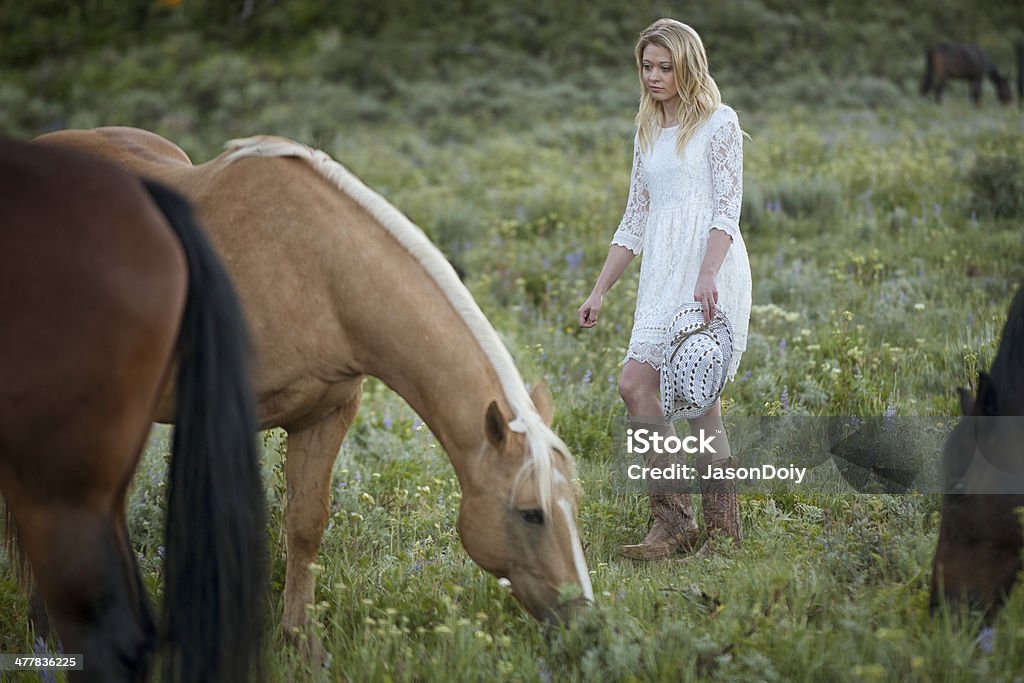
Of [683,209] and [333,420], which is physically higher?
[683,209]

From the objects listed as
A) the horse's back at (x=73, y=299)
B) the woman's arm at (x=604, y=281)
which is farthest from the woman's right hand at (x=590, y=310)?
the horse's back at (x=73, y=299)

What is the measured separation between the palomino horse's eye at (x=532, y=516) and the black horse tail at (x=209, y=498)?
0.90 metres

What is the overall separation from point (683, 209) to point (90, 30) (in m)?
24.8

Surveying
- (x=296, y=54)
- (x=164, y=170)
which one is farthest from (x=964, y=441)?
(x=296, y=54)

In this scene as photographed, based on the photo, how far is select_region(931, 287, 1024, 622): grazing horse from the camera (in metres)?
2.75

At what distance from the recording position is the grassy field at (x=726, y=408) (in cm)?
285

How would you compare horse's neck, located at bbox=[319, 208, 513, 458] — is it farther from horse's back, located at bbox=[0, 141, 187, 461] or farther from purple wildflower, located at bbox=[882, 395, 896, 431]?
purple wildflower, located at bbox=[882, 395, 896, 431]

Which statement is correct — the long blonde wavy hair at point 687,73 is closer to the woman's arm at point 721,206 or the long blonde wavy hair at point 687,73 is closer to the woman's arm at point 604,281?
the woman's arm at point 721,206

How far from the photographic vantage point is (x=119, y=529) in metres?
2.26

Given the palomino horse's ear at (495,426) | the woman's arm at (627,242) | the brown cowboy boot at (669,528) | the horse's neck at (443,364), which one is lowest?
the brown cowboy boot at (669,528)

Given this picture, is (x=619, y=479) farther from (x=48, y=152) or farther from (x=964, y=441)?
(x=48, y=152)

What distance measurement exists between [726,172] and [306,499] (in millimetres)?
2091

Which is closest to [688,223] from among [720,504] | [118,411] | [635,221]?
[635,221]

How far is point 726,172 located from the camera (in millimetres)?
3646
